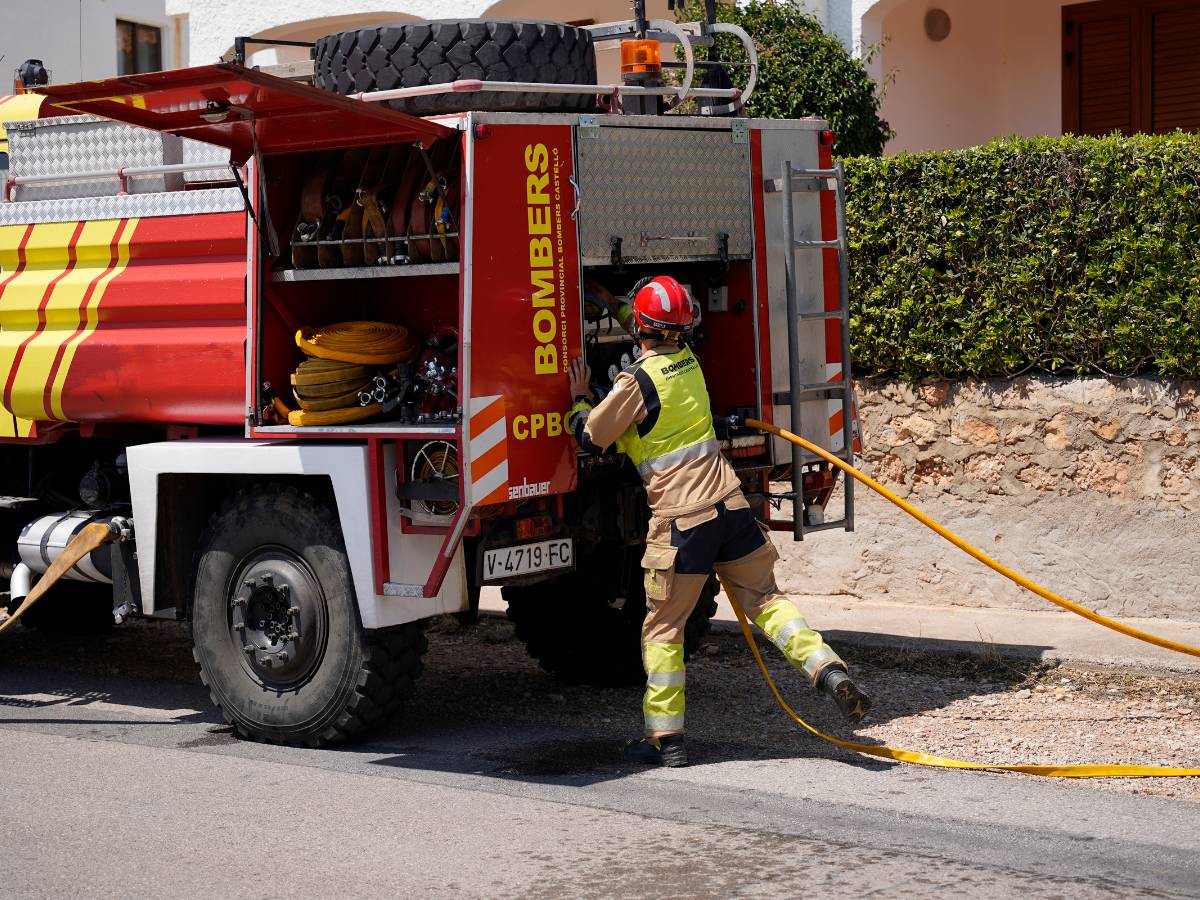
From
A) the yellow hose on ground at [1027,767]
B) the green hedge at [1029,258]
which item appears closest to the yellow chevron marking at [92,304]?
the yellow hose on ground at [1027,767]

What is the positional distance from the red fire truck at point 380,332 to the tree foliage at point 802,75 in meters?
3.28

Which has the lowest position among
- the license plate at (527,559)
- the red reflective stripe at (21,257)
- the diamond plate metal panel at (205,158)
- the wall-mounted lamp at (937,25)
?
the license plate at (527,559)

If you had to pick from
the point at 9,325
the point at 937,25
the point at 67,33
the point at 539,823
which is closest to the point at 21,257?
the point at 9,325

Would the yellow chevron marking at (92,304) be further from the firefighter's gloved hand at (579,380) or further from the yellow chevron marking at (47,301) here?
the firefighter's gloved hand at (579,380)

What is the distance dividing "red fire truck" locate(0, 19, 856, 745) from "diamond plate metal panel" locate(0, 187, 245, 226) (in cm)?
2

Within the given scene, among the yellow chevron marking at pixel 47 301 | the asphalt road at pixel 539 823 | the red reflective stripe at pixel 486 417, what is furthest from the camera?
the yellow chevron marking at pixel 47 301

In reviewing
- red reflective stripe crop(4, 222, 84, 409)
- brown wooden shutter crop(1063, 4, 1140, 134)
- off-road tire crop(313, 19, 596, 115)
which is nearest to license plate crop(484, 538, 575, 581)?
off-road tire crop(313, 19, 596, 115)

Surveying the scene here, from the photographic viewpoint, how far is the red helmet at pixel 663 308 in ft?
21.7

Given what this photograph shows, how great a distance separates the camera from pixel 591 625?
316 inches

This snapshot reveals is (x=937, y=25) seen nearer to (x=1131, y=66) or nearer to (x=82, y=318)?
(x=1131, y=66)

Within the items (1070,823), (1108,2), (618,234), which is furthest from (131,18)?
(1070,823)

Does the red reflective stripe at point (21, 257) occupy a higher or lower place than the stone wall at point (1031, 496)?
higher

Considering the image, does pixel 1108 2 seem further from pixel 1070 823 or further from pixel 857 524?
pixel 1070 823

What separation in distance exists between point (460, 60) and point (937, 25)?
841 cm
